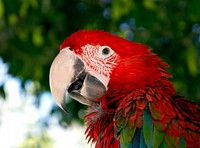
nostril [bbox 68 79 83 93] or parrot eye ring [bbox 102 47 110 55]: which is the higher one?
parrot eye ring [bbox 102 47 110 55]

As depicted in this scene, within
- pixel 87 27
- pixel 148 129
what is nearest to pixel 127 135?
pixel 148 129

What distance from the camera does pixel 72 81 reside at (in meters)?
1.58

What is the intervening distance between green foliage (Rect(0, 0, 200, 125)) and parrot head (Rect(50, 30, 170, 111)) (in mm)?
957

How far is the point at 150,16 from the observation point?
2459mm

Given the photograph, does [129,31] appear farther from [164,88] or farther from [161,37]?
[164,88]

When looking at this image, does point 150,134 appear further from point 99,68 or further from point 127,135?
point 99,68

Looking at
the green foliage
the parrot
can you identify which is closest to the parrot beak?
the parrot

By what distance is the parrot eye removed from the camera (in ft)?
5.31

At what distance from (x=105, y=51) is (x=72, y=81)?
0.13m

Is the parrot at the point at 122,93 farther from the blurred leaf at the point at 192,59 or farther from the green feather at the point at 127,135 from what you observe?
the blurred leaf at the point at 192,59

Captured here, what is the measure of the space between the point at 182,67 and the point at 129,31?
1.05 feet

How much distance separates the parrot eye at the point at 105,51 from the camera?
1619 mm

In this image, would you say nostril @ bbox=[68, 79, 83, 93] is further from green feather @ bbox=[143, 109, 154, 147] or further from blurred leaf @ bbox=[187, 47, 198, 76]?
blurred leaf @ bbox=[187, 47, 198, 76]

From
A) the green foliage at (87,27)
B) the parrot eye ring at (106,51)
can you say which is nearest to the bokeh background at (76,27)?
the green foliage at (87,27)
